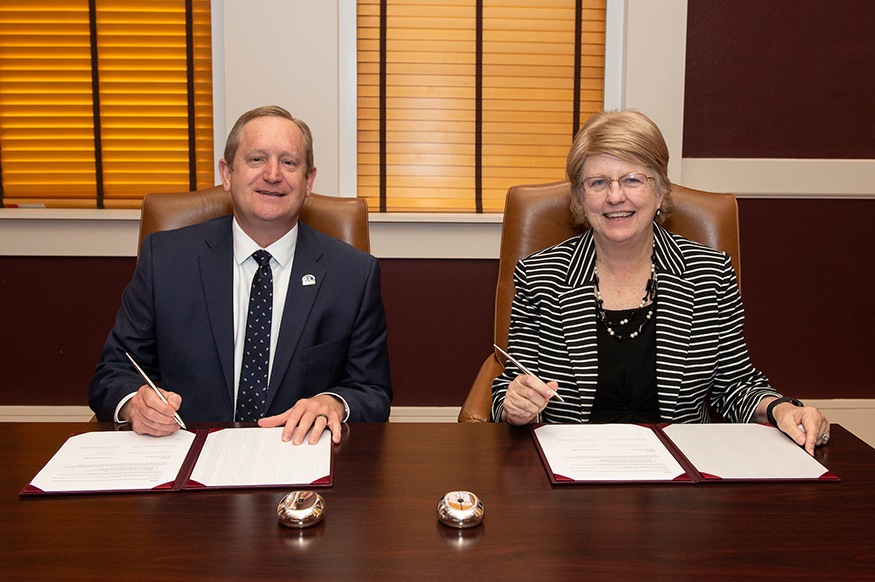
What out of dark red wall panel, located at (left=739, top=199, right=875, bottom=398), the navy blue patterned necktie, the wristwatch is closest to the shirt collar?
the navy blue patterned necktie

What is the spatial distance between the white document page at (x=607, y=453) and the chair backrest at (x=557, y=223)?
2.36 feet

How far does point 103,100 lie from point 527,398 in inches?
96.8

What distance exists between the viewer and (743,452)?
3.85ft

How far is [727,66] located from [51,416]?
3.29 m

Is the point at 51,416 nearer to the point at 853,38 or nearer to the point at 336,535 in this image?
the point at 336,535

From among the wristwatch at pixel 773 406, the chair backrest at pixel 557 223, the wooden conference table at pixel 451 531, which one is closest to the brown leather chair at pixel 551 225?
the chair backrest at pixel 557 223

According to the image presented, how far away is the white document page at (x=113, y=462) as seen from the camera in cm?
103

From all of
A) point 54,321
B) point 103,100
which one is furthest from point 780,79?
point 54,321

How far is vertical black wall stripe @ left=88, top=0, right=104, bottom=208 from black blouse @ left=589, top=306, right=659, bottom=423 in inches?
90.5

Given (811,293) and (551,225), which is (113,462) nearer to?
(551,225)

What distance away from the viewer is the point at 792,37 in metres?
2.77

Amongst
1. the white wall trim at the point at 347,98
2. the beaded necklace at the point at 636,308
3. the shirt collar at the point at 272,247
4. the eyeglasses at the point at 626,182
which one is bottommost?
the beaded necklace at the point at 636,308

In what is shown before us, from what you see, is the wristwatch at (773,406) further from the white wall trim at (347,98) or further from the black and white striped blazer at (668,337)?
the white wall trim at (347,98)

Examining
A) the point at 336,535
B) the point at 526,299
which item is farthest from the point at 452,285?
the point at 336,535
